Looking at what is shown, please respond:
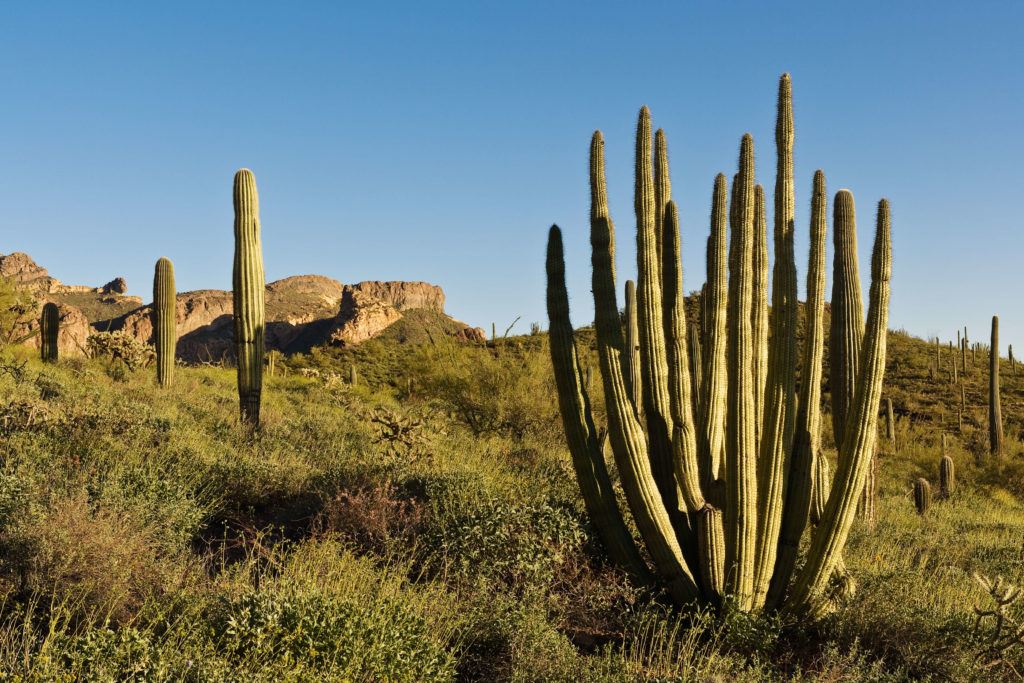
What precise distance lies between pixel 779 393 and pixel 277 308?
95.3m

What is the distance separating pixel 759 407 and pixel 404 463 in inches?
189

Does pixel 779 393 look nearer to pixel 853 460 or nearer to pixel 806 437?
pixel 806 437

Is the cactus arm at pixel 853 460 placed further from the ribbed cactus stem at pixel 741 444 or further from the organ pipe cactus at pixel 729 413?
the ribbed cactus stem at pixel 741 444

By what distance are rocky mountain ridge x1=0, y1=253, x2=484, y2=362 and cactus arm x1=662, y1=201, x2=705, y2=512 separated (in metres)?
62.6

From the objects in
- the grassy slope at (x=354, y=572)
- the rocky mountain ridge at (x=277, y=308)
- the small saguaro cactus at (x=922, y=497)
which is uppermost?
the rocky mountain ridge at (x=277, y=308)

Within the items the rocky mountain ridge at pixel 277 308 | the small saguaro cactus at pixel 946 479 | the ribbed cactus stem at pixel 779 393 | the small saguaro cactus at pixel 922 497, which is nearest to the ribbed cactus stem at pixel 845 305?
the ribbed cactus stem at pixel 779 393

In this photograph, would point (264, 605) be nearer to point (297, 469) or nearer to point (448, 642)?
point (448, 642)

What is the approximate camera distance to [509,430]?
57.2 ft

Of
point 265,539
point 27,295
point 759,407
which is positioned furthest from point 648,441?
point 27,295

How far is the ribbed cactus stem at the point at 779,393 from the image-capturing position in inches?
308

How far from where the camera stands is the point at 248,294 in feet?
51.3

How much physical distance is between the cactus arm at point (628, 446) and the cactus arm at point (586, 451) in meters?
0.26

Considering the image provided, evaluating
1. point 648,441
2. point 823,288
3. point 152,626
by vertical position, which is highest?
point 823,288

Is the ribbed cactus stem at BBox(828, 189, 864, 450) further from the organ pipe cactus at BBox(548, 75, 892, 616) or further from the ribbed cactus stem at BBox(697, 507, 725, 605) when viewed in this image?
the ribbed cactus stem at BBox(697, 507, 725, 605)
